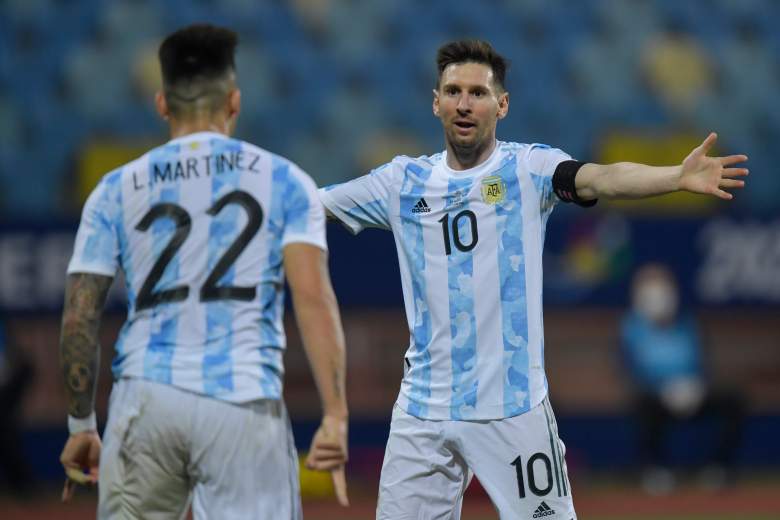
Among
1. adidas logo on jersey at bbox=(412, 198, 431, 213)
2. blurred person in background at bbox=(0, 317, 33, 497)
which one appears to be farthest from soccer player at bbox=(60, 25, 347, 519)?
blurred person in background at bbox=(0, 317, 33, 497)

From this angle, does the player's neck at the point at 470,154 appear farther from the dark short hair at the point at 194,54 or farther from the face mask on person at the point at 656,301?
the face mask on person at the point at 656,301

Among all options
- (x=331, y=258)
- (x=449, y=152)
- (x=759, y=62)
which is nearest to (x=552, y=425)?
(x=449, y=152)

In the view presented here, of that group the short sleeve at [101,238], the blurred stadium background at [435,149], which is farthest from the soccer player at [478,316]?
the blurred stadium background at [435,149]

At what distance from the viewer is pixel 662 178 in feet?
13.8

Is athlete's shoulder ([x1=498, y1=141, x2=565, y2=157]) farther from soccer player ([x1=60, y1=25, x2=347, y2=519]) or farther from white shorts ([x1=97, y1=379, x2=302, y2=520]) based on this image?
white shorts ([x1=97, y1=379, x2=302, y2=520])

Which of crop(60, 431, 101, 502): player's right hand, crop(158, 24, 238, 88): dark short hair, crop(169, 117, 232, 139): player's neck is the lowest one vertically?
crop(60, 431, 101, 502): player's right hand

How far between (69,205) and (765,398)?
621 cm

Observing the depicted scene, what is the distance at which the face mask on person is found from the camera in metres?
10.6

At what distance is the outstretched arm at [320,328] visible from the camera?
3543mm

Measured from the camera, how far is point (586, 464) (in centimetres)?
1082

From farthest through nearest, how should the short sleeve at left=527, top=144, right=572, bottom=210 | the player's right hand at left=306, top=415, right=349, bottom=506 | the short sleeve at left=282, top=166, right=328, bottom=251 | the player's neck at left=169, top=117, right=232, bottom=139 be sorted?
the short sleeve at left=527, top=144, right=572, bottom=210, the player's neck at left=169, top=117, right=232, bottom=139, the short sleeve at left=282, top=166, right=328, bottom=251, the player's right hand at left=306, top=415, right=349, bottom=506

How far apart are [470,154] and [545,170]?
0.95ft

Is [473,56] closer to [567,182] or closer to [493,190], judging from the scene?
[493,190]

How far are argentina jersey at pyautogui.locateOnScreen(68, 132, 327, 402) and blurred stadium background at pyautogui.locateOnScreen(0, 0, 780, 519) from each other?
5.47 metres
